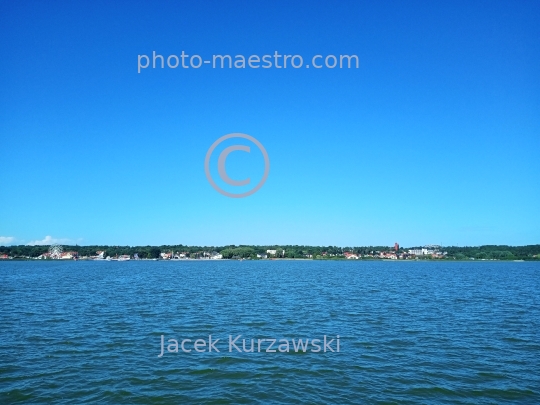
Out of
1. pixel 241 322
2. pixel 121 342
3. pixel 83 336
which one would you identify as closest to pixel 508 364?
pixel 241 322

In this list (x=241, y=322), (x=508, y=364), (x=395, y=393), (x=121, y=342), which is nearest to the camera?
(x=395, y=393)

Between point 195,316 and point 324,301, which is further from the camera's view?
point 324,301

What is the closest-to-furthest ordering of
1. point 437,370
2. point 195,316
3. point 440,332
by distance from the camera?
point 437,370 < point 440,332 < point 195,316

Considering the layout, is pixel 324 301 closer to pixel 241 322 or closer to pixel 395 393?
pixel 241 322

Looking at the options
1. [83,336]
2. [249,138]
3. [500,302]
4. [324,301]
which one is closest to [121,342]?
[83,336]

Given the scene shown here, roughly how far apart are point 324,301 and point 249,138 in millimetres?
26487

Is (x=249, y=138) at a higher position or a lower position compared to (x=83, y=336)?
higher

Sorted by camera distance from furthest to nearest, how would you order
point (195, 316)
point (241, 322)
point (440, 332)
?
1. point (195, 316)
2. point (241, 322)
3. point (440, 332)

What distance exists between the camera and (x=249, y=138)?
14.7m

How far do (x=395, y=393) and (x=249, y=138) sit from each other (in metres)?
10.7

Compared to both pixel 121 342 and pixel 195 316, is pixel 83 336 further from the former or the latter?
pixel 195 316

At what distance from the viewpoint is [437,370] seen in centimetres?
1605

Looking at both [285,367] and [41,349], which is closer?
[285,367]

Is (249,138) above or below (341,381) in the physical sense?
above
